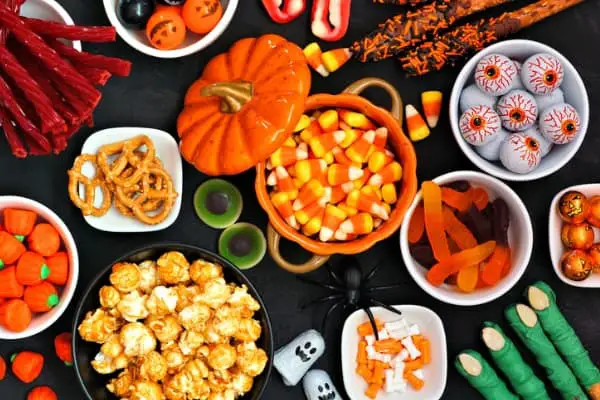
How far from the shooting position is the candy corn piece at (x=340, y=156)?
184 centimetres

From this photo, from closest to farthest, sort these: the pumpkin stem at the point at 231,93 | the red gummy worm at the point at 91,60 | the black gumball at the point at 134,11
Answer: the red gummy worm at the point at 91,60 < the pumpkin stem at the point at 231,93 < the black gumball at the point at 134,11

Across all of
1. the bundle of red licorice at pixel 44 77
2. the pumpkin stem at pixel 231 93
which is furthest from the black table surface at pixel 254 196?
the bundle of red licorice at pixel 44 77

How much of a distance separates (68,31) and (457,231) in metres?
0.88

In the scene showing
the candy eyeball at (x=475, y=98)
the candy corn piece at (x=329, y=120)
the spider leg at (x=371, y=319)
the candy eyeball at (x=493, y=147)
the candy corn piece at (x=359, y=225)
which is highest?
the candy eyeball at (x=475, y=98)

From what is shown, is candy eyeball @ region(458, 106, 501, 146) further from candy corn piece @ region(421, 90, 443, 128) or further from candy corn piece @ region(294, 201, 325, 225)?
candy corn piece @ region(294, 201, 325, 225)

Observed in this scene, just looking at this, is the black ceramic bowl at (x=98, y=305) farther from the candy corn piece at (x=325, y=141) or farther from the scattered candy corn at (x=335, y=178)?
the candy corn piece at (x=325, y=141)

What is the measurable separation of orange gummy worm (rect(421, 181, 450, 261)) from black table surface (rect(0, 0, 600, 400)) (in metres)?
0.11

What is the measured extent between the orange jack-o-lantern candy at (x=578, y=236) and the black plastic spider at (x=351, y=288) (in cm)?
37

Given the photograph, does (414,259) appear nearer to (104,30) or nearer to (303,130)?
(303,130)

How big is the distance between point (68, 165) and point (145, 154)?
0.19 m

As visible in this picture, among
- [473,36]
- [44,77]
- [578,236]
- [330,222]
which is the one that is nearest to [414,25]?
[473,36]

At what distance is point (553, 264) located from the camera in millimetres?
1881

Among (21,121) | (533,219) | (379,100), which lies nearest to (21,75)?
(21,121)

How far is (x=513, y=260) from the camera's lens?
186 cm
